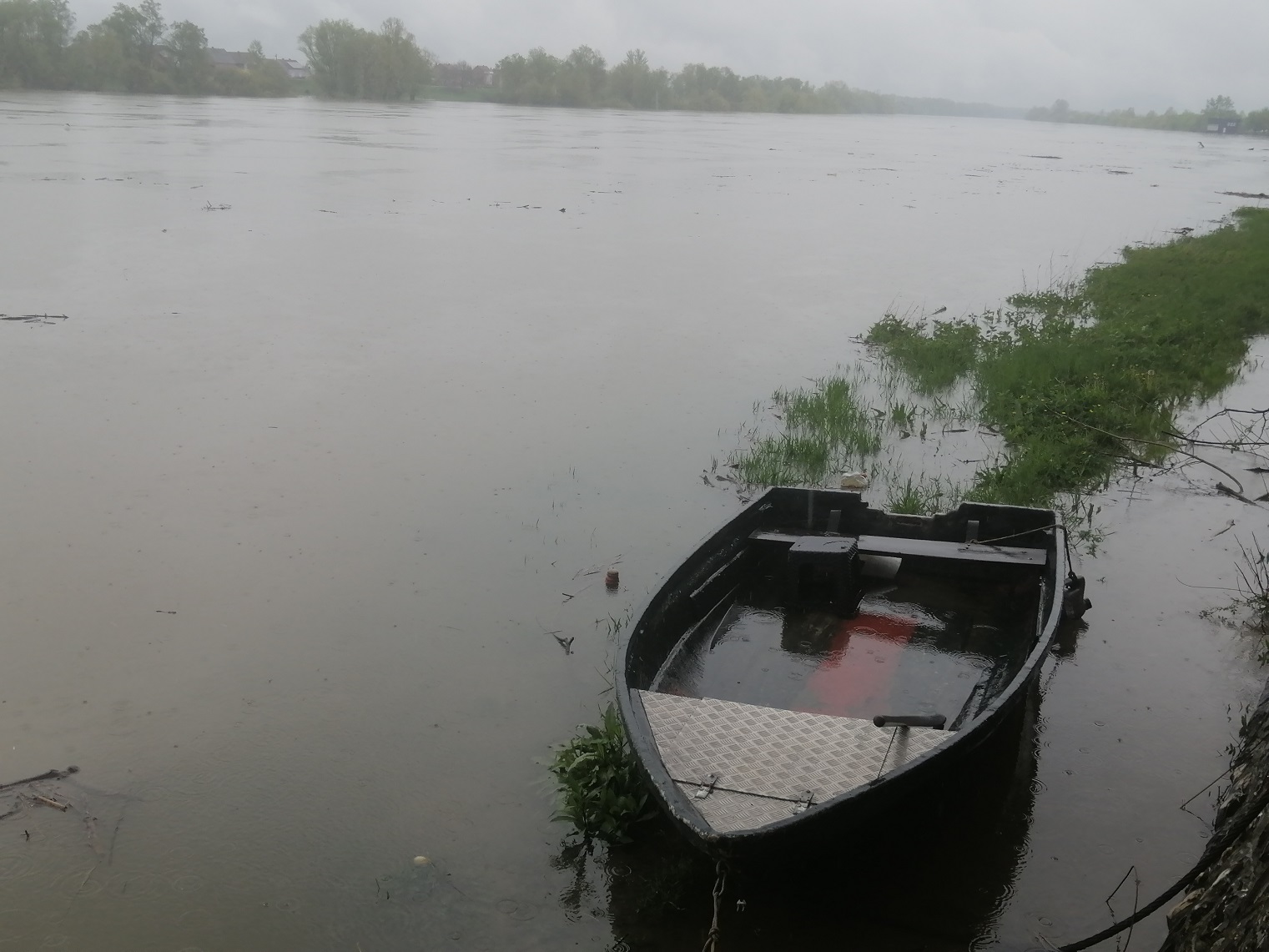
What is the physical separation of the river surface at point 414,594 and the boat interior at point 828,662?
41 centimetres

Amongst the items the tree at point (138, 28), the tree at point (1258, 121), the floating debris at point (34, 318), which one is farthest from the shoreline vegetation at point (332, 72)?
the floating debris at point (34, 318)

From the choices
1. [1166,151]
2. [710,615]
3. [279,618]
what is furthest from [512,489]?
[1166,151]

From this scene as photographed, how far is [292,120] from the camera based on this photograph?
50500 mm

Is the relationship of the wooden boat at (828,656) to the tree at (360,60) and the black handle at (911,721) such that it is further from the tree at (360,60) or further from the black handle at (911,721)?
the tree at (360,60)

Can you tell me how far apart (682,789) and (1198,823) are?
243 cm

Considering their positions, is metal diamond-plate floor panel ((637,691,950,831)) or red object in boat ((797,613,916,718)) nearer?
metal diamond-plate floor panel ((637,691,950,831))

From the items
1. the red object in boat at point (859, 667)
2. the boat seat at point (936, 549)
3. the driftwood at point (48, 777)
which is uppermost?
the boat seat at point (936, 549)

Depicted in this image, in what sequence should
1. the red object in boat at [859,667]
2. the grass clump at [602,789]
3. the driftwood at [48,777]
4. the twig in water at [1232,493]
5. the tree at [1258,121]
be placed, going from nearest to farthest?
1. the grass clump at [602,789]
2. the driftwood at [48,777]
3. the red object in boat at [859,667]
4. the twig in water at [1232,493]
5. the tree at [1258,121]

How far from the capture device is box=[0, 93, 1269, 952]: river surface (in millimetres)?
4227

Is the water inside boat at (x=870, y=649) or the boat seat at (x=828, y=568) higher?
the boat seat at (x=828, y=568)

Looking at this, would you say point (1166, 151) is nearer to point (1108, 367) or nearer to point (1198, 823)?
point (1108, 367)

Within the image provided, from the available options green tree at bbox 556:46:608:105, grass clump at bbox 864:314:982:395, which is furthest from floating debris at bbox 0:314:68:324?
green tree at bbox 556:46:608:105

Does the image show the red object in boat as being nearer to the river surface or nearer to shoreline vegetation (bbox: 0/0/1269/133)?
the river surface

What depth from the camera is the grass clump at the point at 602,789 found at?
4383 mm
